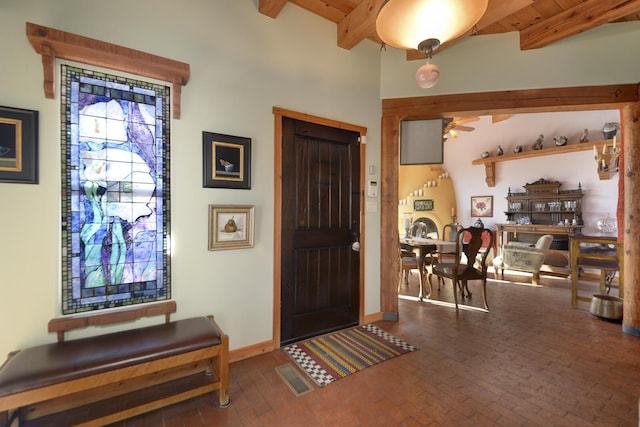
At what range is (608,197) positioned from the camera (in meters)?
5.21

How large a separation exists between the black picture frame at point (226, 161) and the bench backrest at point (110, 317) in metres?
0.95

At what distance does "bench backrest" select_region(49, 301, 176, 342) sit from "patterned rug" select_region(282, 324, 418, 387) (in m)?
1.09

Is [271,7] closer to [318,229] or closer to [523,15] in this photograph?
[318,229]

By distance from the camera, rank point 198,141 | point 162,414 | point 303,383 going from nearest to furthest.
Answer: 1. point 162,414
2. point 303,383
3. point 198,141

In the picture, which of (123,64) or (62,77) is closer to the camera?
(62,77)

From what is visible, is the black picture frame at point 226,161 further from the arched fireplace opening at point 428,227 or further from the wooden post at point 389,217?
the arched fireplace opening at point 428,227

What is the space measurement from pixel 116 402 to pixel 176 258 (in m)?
0.95

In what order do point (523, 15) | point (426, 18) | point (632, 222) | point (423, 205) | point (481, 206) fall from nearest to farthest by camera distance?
point (426, 18) → point (523, 15) → point (632, 222) → point (481, 206) → point (423, 205)

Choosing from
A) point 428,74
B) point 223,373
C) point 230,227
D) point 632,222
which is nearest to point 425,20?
point 428,74

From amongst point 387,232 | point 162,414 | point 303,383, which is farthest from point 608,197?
point 162,414

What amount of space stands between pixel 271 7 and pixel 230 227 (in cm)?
192

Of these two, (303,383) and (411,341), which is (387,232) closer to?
(411,341)

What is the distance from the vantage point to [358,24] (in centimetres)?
257

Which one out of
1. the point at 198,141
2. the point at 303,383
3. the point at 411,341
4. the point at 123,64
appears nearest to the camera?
the point at 123,64
